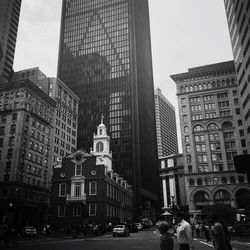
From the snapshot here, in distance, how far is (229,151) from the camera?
89375 mm

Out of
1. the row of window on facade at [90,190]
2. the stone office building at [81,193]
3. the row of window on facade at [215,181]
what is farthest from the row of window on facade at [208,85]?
the row of window on facade at [90,190]

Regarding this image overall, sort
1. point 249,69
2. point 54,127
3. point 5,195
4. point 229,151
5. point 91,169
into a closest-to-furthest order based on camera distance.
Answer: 1. point 249,69
2. point 91,169
3. point 5,195
4. point 229,151
5. point 54,127

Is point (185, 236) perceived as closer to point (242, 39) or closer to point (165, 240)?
point (165, 240)

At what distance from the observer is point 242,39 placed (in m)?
62.8

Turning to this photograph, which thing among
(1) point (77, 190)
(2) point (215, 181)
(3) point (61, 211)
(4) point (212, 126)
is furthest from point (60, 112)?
(2) point (215, 181)

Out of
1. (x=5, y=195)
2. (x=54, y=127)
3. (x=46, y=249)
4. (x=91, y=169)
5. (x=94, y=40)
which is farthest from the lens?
(x=94, y=40)

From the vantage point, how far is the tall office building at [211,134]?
84.7 metres

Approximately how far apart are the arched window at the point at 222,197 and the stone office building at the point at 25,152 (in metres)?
50.7

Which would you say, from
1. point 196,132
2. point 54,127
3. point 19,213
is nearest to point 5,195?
point 19,213

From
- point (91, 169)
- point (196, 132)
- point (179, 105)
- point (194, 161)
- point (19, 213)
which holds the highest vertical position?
point (179, 105)

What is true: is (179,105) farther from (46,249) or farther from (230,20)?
(46,249)

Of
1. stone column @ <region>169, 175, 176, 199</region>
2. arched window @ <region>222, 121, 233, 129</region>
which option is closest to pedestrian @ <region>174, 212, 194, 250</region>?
arched window @ <region>222, 121, 233, 129</region>

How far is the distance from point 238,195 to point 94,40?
106 m

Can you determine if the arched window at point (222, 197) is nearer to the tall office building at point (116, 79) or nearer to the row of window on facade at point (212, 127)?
the row of window on facade at point (212, 127)
